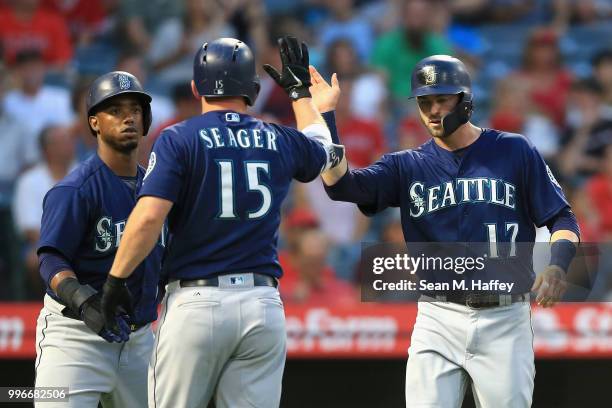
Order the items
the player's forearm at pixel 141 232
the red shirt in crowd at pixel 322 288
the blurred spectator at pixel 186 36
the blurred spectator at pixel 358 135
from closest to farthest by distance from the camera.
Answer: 1. the player's forearm at pixel 141 232
2. the red shirt in crowd at pixel 322 288
3. the blurred spectator at pixel 358 135
4. the blurred spectator at pixel 186 36

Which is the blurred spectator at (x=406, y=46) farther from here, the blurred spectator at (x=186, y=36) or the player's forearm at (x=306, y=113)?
the player's forearm at (x=306, y=113)

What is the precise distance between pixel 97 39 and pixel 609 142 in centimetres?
479

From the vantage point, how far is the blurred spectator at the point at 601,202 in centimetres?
854

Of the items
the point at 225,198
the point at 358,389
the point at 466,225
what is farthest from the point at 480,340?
the point at 358,389

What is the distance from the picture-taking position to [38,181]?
838cm

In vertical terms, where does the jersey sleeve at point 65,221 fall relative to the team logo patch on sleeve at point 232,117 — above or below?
below

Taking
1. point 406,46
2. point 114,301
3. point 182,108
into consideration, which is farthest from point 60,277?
point 406,46

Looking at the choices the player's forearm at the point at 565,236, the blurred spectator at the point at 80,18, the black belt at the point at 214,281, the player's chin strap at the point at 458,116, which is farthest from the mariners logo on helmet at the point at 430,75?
the blurred spectator at the point at 80,18

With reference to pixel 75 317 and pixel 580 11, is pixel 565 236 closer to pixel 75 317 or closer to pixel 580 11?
pixel 75 317

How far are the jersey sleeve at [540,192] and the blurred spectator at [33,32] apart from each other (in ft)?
19.4

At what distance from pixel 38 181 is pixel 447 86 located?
4762 millimetres

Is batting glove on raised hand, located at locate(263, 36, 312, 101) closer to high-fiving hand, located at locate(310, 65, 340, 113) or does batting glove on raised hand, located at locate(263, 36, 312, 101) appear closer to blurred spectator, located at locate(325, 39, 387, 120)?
high-fiving hand, located at locate(310, 65, 340, 113)

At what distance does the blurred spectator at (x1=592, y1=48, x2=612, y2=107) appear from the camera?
9430 mm

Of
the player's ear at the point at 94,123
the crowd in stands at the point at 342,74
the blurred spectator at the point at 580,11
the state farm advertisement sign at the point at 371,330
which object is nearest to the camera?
the player's ear at the point at 94,123
